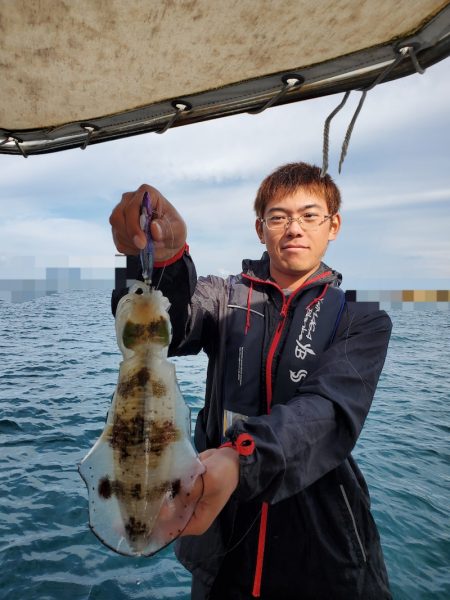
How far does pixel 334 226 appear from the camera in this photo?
383cm

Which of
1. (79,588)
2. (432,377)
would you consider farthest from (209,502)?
(432,377)

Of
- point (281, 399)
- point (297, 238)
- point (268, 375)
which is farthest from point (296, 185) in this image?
point (281, 399)

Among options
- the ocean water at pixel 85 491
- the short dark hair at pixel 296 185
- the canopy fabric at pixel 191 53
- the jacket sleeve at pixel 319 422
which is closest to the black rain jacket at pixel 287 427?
the jacket sleeve at pixel 319 422

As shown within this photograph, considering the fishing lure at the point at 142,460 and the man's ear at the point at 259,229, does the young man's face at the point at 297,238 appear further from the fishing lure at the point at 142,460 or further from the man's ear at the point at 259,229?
the fishing lure at the point at 142,460

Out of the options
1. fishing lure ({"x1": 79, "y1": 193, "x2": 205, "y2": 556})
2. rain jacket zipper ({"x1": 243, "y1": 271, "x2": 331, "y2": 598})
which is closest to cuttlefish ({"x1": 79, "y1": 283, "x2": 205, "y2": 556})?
fishing lure ({"x1": 79, "y1": 193, "x2": 205, "y2": 556})

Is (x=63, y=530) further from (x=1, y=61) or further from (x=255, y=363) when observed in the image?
(x=1, y=61)

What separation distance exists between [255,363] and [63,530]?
511 cm

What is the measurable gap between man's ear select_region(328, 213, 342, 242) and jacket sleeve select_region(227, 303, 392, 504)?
84 centimetres

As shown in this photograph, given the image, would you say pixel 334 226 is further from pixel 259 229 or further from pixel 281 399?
pixel 281 399

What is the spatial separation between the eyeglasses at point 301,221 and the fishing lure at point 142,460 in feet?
6.00

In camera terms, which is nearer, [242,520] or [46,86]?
[242,520]

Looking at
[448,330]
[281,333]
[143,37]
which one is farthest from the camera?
[448,330]

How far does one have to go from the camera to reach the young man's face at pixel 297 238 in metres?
3.48

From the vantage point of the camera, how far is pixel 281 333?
3447 mm
